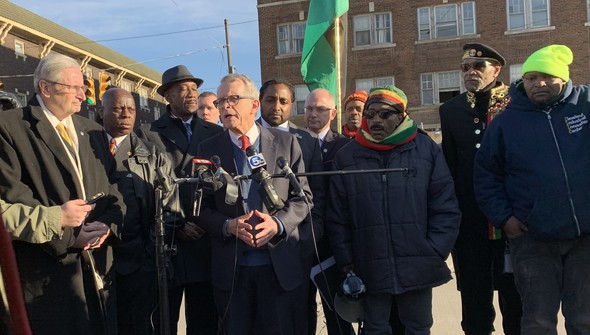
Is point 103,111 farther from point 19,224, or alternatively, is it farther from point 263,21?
point 263,21

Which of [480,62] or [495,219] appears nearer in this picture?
[495,219]

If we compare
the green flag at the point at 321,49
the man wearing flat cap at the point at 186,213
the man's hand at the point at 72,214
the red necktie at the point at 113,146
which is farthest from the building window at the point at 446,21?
the man's hand at the point at 72,214

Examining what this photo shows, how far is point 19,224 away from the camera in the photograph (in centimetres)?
323

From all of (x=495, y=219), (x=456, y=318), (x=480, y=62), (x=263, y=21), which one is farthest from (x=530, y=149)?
(x=263, y=21)

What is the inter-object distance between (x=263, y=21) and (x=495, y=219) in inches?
988

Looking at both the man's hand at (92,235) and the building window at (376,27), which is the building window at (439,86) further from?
the man's hand at (92,235)

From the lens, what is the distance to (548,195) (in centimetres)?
390

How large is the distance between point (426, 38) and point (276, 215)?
2434 cm

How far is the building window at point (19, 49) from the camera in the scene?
95.5 ft

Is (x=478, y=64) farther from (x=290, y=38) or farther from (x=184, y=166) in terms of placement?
(x=290, y=38)

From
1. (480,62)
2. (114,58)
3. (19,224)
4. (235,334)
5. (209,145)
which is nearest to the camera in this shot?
(19,224)

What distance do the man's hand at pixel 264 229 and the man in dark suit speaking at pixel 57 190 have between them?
0.93 m

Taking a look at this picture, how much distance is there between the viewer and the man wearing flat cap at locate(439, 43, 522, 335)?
15.7 feet

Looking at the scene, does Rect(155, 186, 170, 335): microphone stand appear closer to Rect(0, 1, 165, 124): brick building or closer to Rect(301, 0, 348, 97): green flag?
Rect(301, 0, 348, 97): green flag
